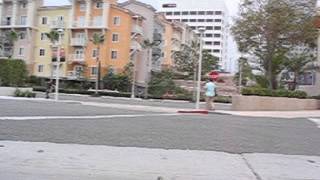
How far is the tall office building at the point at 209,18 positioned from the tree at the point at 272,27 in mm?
101819

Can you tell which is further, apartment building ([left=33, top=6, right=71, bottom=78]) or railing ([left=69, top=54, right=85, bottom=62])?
apartment building ([left=33, top=6, right=71, bottom=78])

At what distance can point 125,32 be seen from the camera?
80875mm

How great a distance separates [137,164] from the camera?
29.8 ft

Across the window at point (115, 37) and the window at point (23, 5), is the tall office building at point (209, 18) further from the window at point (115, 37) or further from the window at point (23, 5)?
the window at point (23, 5)

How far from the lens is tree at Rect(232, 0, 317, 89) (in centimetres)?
3762

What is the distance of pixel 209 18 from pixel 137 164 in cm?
13977

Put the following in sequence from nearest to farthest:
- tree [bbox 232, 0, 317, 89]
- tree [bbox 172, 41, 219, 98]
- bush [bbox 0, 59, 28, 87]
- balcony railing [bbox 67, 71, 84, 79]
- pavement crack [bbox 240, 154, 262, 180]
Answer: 1. pavement crack [bbox 240, 154, 262, 180]
2. tree [bbox 232, 0, 317, 89]
3. bush [bbox 0, 59, 28, 87]
4. balcony railing [bbox 67, 71, 84, 79]
5. tree [bbox 172, 41, 219, 98]

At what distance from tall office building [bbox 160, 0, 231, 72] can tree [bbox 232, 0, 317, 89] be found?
334 ft

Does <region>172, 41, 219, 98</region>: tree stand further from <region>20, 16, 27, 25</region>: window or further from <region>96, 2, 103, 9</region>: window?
<region>20, 16, 27, 25</region>: window

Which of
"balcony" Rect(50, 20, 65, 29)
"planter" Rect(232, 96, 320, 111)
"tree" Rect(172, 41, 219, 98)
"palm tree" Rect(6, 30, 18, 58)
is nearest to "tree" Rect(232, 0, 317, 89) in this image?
"planter" Rect(232, 96, 320, 111)

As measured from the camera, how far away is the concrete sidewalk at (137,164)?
27.2 feet

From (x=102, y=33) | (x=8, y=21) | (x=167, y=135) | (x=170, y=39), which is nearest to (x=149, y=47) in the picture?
(x=102, y=33)

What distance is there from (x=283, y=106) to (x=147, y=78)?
5444 centimetres

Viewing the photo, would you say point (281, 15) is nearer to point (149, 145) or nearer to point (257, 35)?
point (257, 35)
